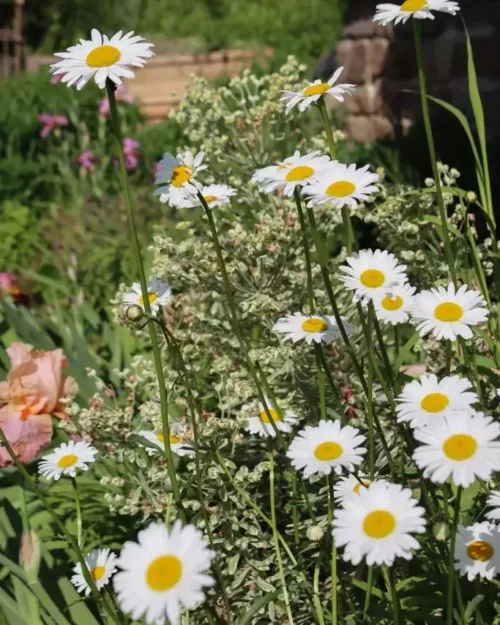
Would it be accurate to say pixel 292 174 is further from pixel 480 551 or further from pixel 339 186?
pixel 480 551

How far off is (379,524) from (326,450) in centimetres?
20

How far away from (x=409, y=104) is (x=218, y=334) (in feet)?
11.3

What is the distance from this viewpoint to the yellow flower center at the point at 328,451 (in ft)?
3.33

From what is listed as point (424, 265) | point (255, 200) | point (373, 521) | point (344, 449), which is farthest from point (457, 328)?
point (255, 200)

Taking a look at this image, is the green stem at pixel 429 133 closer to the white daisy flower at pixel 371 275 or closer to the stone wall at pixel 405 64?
the white daisy flower at pixel 371 275

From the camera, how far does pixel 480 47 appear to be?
4.39m

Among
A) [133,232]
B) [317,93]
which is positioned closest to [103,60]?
[133,232]

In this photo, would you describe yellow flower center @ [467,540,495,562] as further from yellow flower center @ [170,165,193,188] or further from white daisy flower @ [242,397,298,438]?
yellow flower center @ [170,165,193,188]

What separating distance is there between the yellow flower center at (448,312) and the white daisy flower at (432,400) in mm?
106

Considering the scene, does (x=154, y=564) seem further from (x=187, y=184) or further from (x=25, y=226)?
(x=25, y=226)

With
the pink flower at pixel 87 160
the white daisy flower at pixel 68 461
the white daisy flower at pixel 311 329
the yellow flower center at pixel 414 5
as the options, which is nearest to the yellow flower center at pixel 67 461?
the white daisy flower at pixel 68 461

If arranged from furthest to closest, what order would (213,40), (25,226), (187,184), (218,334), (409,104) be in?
(213,40) → (409,104) → (25,226) → (218,334) → (187,184)

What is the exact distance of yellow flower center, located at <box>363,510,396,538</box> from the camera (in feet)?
2.71

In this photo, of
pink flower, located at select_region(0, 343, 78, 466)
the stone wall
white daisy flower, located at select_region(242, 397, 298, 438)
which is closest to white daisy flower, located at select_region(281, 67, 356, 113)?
white daisy flower, located at select_region(242, 397, 298, 438)
